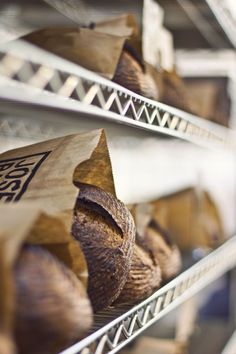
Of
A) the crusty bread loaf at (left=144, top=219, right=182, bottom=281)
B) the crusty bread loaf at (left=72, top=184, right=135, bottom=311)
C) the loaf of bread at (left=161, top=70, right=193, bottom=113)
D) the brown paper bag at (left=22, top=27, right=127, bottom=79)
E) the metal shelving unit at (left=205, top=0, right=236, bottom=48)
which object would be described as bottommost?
the crusty bread loaf at (left=72, top=184, right=135, bottom=311)

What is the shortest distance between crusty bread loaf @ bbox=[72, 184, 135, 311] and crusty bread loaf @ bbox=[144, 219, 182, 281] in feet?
1.43

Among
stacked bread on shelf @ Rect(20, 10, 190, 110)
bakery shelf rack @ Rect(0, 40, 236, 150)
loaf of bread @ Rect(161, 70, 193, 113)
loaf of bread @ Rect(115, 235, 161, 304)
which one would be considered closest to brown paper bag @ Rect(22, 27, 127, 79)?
stacked bread on shelf @ Rect(20, 10, 190, 110)

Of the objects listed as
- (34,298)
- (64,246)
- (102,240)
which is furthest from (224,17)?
(34,298)

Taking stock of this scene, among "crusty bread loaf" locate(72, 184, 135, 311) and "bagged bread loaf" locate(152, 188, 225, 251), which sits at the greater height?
"bagged bread loaf" locate(152, 188, 225, 251)

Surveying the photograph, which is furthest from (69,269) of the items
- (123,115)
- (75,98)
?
(123,115)

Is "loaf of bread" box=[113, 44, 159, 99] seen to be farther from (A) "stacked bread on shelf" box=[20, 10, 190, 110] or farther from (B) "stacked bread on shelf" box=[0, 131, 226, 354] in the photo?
(B) "stacked bread on shelf" box=[0, 131, 226, 354]

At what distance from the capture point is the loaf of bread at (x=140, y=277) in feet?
3.78

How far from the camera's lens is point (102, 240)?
969mm

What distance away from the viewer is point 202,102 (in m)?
A: 2.36

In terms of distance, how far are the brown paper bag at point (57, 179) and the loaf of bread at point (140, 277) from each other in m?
0.20

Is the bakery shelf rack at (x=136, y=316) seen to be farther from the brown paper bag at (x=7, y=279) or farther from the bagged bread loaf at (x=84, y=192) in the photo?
the brown paper bag at (x=7, y=279)

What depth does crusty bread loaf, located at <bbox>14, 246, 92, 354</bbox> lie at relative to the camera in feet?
2.15

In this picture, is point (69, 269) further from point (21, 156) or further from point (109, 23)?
point (109, 23)

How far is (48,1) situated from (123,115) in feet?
2.44
